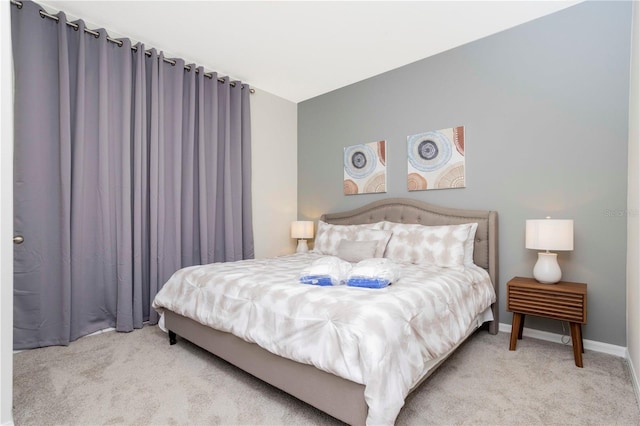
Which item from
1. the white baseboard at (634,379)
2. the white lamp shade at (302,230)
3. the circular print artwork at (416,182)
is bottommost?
the white baseboard at (634,379)

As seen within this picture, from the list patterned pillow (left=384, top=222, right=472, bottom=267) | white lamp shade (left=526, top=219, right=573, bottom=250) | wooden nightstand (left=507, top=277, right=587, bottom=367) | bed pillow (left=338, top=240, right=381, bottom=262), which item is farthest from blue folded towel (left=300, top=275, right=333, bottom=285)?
white lamp shade (left=526, top=219, right=573, bottom=250)

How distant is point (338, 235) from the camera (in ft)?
11.5

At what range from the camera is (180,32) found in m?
2.89

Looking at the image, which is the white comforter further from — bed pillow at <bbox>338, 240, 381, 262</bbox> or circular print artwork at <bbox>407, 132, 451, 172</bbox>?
circular print artwork at <bbox>407, 132, 451, 172</bbox>

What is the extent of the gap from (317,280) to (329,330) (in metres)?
0.51

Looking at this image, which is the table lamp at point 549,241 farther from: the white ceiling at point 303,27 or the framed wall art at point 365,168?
the white ceiling at point 303,27

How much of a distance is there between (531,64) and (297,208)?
10.2 ft

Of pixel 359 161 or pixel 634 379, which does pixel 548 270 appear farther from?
pixel 359 161

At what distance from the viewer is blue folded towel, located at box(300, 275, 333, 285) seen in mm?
1953

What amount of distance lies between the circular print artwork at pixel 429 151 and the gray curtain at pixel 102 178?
6.91 ft

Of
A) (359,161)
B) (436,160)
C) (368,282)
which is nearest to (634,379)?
(368,282)

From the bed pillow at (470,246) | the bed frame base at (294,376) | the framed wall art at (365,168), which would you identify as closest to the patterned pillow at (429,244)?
the bed pillow at (470,246)

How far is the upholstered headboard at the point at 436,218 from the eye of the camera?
2848mm

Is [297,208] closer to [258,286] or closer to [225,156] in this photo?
[225,156]
